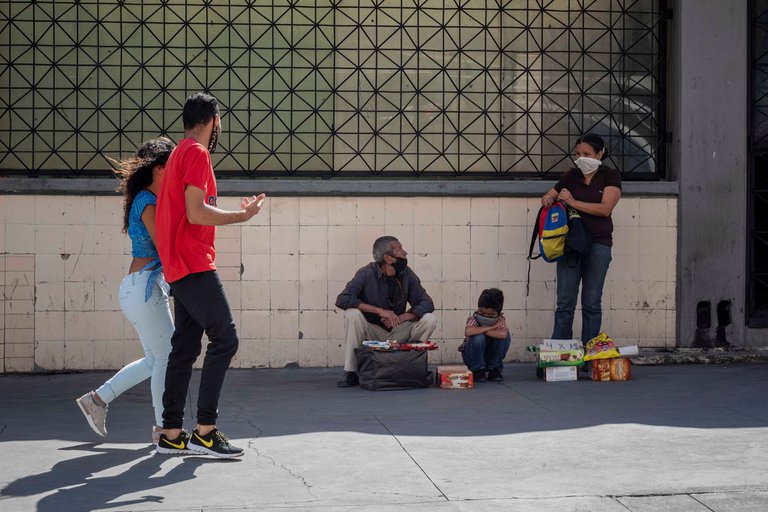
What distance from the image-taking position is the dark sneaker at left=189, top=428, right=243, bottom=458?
6.50 m

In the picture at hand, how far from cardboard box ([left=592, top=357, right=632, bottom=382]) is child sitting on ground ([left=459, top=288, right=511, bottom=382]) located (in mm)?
754

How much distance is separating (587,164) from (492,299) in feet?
4.59

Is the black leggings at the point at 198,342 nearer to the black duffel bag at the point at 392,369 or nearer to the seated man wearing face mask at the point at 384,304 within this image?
the black duffel bag at the point at 392,369

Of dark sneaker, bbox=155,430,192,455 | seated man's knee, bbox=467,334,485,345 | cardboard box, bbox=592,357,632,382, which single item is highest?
seated man's knee, bbox=467,334,485,345

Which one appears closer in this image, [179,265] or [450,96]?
[179,265]

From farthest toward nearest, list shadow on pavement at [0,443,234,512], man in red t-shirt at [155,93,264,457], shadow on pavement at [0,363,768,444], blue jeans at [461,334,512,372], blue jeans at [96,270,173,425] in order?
blue jeans at [461,334,512,372] → shadow on pavement at [0,363,768,444] → blue jeans at [96,270,173,425] → man in red t-shirt at [155,93,264,457] → shadow on pavement at [0,443,234,512]

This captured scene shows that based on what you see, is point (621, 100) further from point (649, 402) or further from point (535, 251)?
point (649, 402)

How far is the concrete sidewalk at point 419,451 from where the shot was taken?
5.57 metres

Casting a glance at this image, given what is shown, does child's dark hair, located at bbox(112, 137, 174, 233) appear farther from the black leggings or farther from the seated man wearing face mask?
the seated man wearing face mask

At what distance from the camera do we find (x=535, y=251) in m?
10.6

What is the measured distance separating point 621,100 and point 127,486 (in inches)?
262

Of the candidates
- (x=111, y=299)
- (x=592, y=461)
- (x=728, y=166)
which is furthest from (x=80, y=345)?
(x=728, y=166)

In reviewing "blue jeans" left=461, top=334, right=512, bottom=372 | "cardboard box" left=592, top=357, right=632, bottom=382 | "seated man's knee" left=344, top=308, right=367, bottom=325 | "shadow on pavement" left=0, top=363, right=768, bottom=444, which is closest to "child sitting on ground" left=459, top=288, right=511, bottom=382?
"blue jeans" left=461, top=334, right=512, bottom=372

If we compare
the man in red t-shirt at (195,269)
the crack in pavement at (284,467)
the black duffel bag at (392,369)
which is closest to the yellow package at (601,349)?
the black duffel bag at (392,369)
